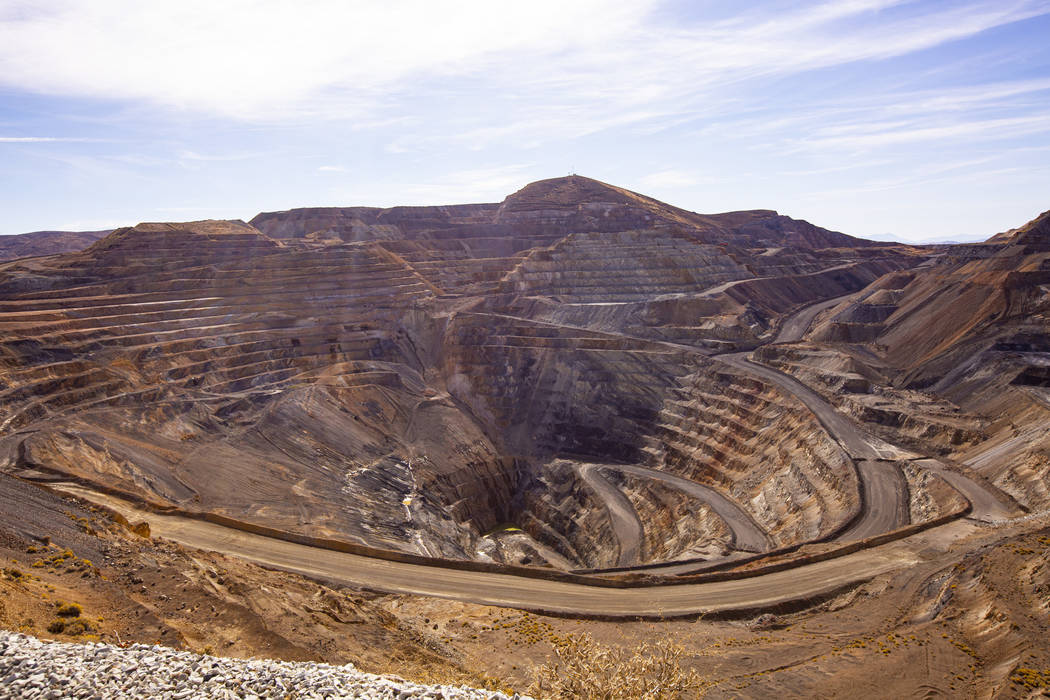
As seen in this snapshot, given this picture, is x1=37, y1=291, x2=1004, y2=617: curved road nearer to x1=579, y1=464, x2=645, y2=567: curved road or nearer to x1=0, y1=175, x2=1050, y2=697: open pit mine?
x1=0, y1=175, x2=1050, y2=697: open pit mine

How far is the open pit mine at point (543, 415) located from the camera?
122 feet

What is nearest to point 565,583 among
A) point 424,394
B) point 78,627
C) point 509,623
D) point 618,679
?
point 509,623

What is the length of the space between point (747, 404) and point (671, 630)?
37.9 meters

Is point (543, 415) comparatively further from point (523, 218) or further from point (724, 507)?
point (523, 218)

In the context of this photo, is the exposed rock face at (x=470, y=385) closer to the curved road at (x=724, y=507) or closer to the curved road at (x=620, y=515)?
the curved road at (x=620, y=515)

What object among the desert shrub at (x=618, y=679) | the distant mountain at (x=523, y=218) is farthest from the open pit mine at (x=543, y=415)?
the distant mountain at (x=523, y=218)

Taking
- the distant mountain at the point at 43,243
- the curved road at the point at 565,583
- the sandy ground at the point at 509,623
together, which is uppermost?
the distant mountain at the point at 43,243

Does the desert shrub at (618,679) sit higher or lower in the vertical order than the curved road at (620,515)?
higher

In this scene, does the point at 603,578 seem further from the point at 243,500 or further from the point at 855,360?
the point at 855,360

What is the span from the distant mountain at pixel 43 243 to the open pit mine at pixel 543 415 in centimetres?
9059

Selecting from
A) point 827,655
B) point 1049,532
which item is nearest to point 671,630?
point 827,655

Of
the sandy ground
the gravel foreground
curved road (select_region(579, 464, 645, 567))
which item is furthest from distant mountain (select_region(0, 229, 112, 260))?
the gravel foreground

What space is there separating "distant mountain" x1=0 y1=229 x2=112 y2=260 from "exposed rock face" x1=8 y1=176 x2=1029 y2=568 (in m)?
88.8

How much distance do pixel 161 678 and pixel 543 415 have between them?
63276 mm
